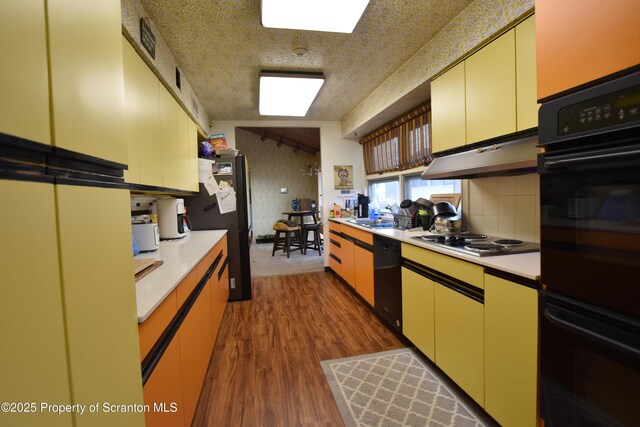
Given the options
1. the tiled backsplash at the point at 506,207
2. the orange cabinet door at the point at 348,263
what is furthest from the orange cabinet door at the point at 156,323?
the orange cabinet door at the point at 348,263

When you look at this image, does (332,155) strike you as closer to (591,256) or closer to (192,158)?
(192,158)

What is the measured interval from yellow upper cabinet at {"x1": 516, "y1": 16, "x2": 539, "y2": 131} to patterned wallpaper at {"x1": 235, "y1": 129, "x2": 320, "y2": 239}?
697 centimetres

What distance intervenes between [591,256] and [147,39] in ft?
8.01

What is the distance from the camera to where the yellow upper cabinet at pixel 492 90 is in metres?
1.58

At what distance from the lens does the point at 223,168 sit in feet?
10.9

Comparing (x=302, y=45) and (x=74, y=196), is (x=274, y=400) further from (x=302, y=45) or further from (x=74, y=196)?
(x=302, y=45)

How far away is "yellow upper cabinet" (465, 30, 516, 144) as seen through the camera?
1.58m

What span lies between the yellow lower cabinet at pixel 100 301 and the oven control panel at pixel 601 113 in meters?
1.35

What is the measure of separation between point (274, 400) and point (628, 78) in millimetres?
2061

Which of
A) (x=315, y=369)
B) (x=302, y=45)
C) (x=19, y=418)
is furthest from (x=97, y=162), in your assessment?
(x=302, y=45)

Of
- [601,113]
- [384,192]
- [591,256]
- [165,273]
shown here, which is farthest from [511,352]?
[384,192]

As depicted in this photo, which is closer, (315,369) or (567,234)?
(567,234)

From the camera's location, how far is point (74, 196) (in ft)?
1.81

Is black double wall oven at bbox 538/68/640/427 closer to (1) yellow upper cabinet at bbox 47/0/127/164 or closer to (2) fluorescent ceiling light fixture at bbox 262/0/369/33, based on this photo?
(2) fluorescent ceiling light fixture at bbox 262/0/369/33
